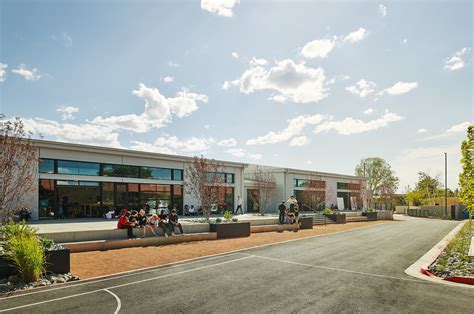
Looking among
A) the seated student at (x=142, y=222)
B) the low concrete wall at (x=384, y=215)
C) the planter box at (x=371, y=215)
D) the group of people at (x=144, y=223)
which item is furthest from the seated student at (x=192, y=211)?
the low concrete wall at (x=384, y=215)

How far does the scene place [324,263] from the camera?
1196 cm

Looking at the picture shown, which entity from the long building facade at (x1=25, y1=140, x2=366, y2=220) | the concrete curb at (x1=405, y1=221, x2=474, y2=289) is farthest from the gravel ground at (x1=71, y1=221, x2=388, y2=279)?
the long building facade at (x1=25, y1=140, x2=366, y2=220)

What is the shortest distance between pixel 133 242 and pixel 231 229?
21.0 ft

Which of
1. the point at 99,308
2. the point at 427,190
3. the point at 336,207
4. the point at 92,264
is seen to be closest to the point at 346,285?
the point at 99,308

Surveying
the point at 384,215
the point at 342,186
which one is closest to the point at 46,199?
the point at 384,215

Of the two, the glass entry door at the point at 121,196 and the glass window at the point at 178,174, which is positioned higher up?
the glass window at the point at 178,174

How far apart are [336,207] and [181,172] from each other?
2755 cm

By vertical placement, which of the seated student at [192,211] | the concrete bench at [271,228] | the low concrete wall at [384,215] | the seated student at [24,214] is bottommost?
the low concrete wall at [384,215]

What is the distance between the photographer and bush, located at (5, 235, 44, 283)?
9.04 m

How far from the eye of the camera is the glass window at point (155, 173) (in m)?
27.9

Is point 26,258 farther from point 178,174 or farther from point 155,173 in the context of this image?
point 178,174

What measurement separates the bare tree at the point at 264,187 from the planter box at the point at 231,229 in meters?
16.5

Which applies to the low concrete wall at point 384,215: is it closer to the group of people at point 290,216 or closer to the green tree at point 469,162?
the group of people at point 290,216

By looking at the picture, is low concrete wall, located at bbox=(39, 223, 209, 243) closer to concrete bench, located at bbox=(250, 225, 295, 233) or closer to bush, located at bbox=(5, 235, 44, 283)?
bush, located at bbox=(5, 235, 44, 283)
